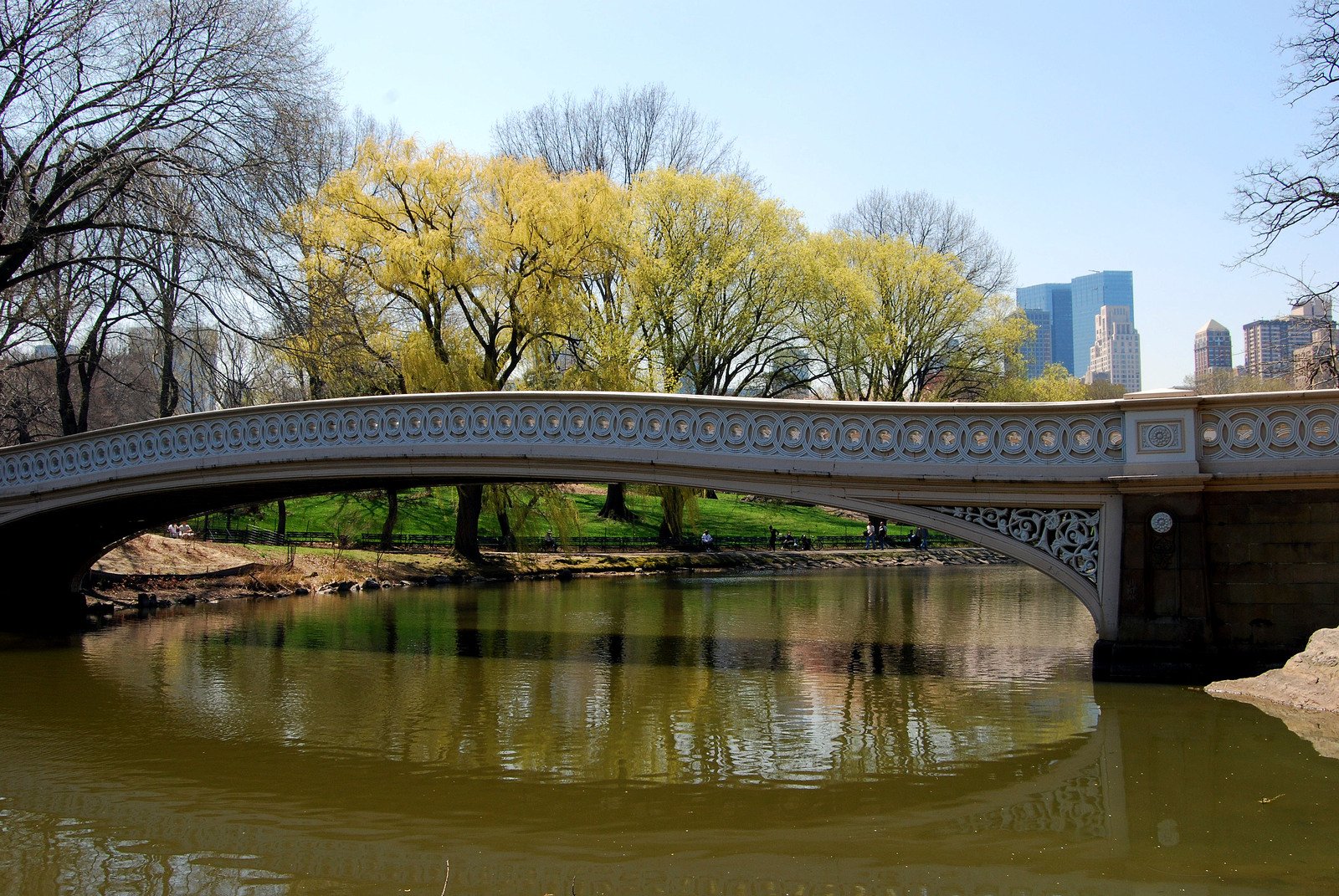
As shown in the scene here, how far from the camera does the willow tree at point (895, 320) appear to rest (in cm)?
3509

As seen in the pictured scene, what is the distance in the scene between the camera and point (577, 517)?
28.2m

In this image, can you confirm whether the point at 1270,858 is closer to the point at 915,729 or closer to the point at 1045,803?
the point at 1045,803

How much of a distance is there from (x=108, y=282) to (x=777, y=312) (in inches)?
810

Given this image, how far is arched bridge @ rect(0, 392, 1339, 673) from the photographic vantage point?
10.4 meters

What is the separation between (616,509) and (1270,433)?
29.0 m

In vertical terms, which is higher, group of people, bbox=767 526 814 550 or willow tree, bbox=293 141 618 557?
willow tree, bbox=293 141 618 557

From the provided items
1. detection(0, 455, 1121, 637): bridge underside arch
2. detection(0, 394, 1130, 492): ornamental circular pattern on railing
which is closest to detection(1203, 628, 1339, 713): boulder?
detection(0, 455, 1121, 637): bridge underside arch

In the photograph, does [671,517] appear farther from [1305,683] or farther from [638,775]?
[638,775]

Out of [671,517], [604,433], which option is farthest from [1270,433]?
[671,517]

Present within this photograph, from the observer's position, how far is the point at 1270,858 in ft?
19.1

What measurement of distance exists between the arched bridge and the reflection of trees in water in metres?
1.48

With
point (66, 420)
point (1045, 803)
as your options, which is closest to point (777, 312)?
point (66, 420)

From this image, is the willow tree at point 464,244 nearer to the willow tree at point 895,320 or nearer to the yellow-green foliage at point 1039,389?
the willow tree at point 895,320

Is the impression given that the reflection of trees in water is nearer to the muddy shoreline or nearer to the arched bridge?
the arched bridge
